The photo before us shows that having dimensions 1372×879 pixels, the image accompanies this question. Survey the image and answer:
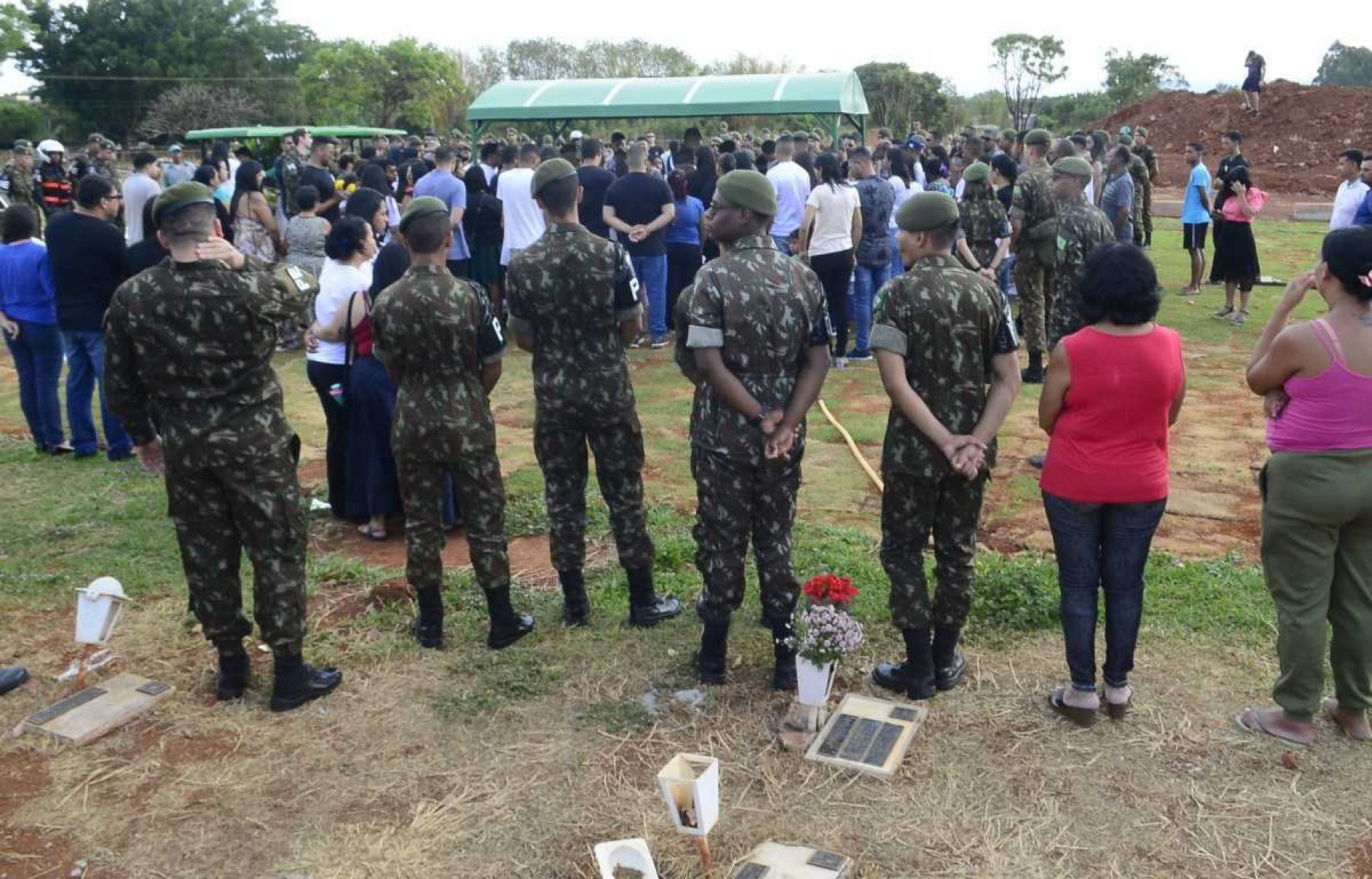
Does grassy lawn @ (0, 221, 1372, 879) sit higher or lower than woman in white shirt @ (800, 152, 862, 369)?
lower

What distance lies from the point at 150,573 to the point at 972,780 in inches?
177

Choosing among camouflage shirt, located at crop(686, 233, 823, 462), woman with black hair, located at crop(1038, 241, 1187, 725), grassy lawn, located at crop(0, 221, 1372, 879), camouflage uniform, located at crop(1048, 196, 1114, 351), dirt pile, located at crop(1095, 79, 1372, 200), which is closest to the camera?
grassy lawn, located at crop(0, 221, 1372, 879)

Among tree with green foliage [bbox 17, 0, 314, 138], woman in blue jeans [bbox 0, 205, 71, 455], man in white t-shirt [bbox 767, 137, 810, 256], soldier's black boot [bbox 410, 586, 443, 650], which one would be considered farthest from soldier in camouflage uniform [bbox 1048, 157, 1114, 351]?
tree with green foliage [bbox 17, 0, 314, 138]

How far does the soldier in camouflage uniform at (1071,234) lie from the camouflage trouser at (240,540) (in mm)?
4975

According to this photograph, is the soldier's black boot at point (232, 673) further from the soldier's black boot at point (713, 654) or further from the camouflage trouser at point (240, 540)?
the soldier's black boot at point (713, 654)

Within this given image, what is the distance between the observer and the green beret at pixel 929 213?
3984mm

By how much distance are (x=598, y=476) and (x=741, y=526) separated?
0.89m

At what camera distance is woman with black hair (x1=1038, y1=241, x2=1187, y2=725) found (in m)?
3.72

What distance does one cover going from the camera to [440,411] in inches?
182

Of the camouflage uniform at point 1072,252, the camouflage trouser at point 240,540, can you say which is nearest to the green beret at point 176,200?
the camouflage trouser at point 240,540

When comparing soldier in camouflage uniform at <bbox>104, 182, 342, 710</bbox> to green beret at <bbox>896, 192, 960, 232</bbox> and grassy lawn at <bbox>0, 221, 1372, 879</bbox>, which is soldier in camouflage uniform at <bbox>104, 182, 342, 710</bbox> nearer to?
grassy lawn at <bbox>0, 221, 1372, 879</bbox>

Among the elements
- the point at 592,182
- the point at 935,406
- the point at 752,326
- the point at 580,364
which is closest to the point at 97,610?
the point at 580,364

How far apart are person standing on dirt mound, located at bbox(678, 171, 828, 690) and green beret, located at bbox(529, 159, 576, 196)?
0.81m

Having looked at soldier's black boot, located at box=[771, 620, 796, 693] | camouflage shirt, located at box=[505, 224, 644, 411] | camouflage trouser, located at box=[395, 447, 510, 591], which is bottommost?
soldier's black boot, located at box=[771, 620, 796, 693]
